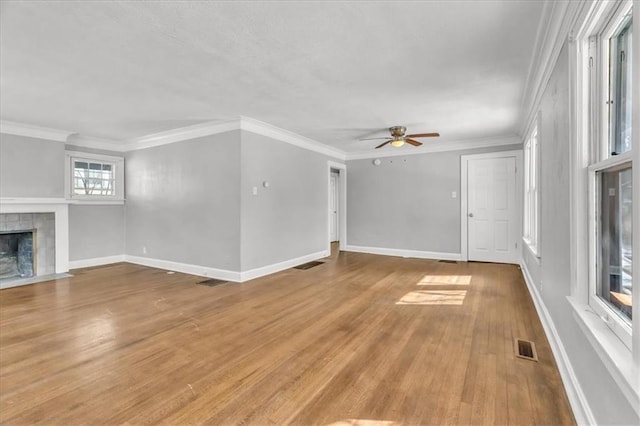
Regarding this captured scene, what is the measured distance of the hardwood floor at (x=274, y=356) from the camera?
171 cm

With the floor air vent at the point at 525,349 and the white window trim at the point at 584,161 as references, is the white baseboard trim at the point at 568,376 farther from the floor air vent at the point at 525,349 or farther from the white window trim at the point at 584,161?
the white window trim at the point at 584,161

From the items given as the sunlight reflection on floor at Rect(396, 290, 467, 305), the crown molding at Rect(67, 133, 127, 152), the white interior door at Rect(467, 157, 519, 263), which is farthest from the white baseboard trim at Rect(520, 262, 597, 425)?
the crown molding at Rect(67, 133, 127, 152)

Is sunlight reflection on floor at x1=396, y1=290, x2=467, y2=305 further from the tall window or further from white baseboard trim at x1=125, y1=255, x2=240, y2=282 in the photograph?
white baseboard trim at x1=125, y1=255, x2=240, y2=282

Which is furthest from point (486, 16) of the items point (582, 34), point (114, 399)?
point (114, 399)

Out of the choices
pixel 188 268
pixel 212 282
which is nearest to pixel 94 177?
pixel 188 268

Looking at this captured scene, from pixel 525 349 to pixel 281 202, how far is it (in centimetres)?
388

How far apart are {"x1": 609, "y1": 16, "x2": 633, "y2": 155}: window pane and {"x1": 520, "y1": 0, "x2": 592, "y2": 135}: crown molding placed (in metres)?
0.25

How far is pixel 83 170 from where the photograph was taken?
571 centimetres

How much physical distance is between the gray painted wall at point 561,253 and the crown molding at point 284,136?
3.54 metres

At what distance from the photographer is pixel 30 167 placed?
15.8 ft

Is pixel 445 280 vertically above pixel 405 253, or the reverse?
pixel 405 253

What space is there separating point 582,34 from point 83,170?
7110 millimetres

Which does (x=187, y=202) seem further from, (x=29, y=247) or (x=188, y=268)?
(x=29, y=247)

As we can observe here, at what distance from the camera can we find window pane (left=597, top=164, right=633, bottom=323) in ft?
4.23
